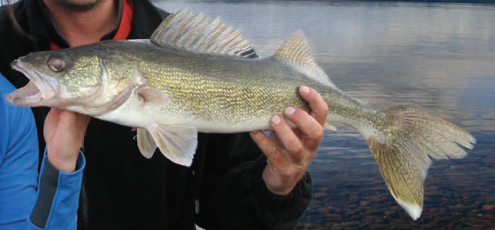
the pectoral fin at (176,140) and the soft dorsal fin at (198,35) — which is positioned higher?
the soft dorsal fin at (198,35)

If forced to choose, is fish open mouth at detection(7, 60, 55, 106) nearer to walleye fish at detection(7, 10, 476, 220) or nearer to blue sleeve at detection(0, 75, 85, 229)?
walleye fish at detection(7, 10, 476, 220)

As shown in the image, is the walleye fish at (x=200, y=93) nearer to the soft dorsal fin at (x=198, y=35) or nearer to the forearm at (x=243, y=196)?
the soft dorsal fin at (x=198, y=35)

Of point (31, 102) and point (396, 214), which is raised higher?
point (31, 102)

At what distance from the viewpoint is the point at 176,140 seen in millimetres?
2584

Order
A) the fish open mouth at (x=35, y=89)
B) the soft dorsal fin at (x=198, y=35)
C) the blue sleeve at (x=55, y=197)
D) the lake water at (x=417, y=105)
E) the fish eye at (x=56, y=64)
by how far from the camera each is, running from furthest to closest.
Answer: the lake water at (x=417, y=105), the soft dorsal fin at (x=198, y=35), the blue sleeve at (x=55, y=197), the fish eye at (x=56, y=64), the fish open mouth at (x=35, y=89)

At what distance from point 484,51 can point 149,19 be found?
23533 millimetres

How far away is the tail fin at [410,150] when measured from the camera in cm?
304

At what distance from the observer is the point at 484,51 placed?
78.1 feet

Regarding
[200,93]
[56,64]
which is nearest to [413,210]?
[200,93]

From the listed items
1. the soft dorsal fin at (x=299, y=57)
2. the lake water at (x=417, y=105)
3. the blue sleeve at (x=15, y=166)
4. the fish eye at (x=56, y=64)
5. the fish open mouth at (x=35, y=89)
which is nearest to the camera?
the fish open mouth at (x=35, y=89)

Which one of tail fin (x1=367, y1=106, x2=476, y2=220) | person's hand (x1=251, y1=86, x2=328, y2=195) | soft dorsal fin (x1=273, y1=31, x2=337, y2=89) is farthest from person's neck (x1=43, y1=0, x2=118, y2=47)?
tail fin (x1=367, y1=106, x2=476, y2=220)

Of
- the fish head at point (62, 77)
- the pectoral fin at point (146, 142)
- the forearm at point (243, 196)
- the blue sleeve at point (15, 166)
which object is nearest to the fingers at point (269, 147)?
the forearm at point (243, 196)

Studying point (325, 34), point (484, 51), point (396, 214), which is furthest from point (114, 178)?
point (325, 34)

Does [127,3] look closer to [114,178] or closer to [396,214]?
[114,178]
